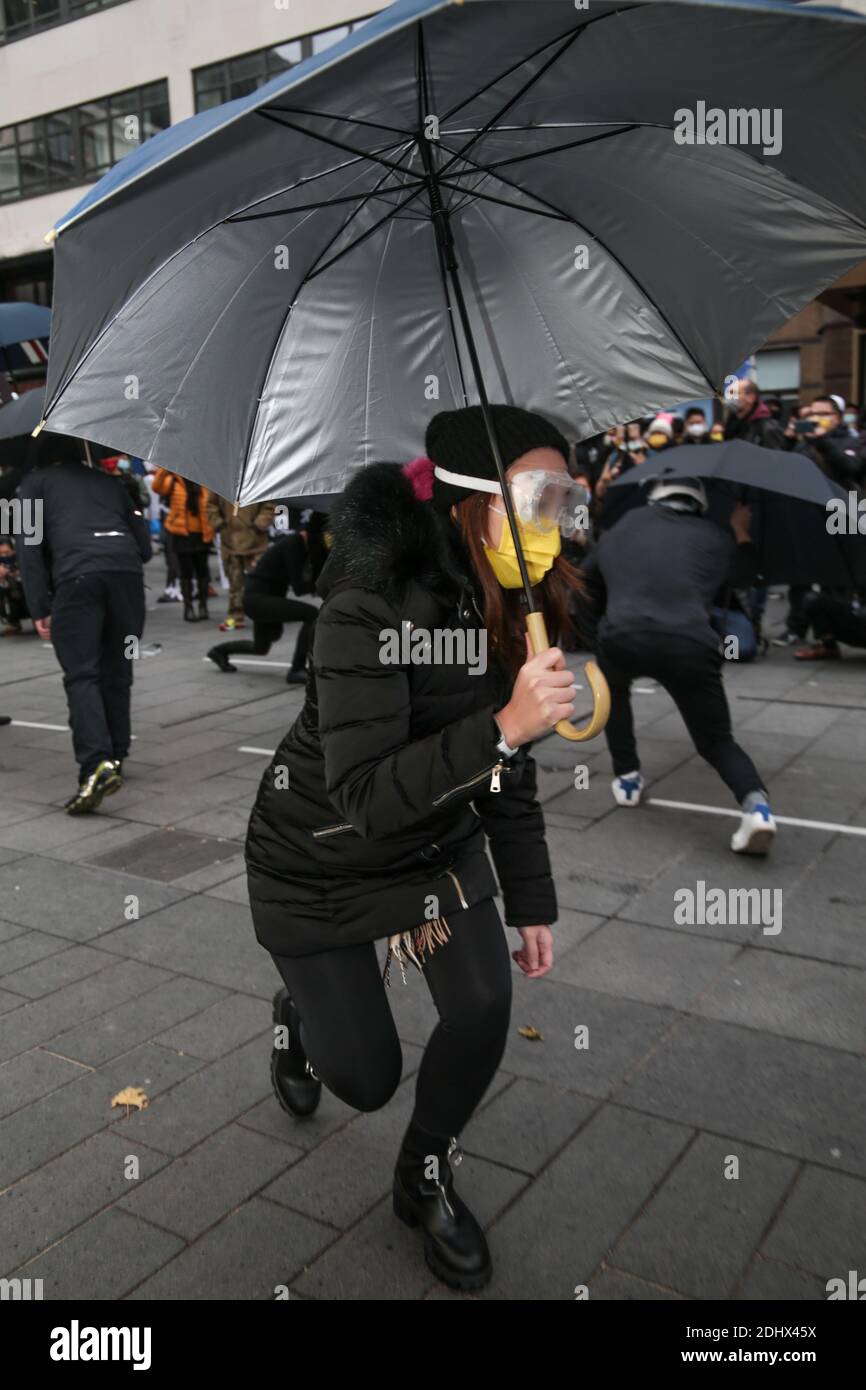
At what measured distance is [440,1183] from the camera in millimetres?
2684

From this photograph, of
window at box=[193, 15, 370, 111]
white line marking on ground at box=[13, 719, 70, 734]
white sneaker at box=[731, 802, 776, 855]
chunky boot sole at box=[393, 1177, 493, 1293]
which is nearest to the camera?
chunky boot sole at box=[393, 1177, 493, 1293]

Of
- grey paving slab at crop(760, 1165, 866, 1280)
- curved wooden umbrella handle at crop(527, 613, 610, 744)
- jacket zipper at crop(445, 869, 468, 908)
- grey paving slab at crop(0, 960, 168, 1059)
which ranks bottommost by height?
grey paving slab at crop(760, 1165, 866, 1280)

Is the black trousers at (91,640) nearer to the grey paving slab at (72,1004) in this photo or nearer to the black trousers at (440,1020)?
the grey paving slab at (72,1004)

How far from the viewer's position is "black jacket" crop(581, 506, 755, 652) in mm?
5367

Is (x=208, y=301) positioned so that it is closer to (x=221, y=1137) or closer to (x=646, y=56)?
(x=646, y=56)

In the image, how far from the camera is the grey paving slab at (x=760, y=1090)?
10.3 feet

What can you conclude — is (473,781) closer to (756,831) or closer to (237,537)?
(756,831)

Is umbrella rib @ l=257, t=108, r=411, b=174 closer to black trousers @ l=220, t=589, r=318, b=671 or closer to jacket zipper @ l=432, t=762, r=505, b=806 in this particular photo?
jacket zipper @ l=432, t=762, r=505, b=806

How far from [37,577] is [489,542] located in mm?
4440

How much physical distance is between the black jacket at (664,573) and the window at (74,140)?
25.9 meters

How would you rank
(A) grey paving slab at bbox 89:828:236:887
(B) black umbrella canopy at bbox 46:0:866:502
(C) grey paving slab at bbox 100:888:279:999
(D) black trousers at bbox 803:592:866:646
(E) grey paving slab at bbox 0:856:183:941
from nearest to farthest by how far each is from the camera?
1. (B) black umbrella canopy at bbox 46:0:866:502
2. (C) grey paving slab at bbox 100:888:279:999
3. (E) grey paving slab at bbox 0:856:183:941
4. (A) grey paving slab at bbox 89:828:236:887
5. (D) black trousers at bbox 803:592:866:646

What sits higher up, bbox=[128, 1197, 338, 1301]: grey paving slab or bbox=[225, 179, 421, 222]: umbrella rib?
bbox=[225, 179, 421, 222]: umbrella rib

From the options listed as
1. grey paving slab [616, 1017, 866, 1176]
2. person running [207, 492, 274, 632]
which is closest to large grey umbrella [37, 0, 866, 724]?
grey paving slab [616, 1017, 866, 1176]
